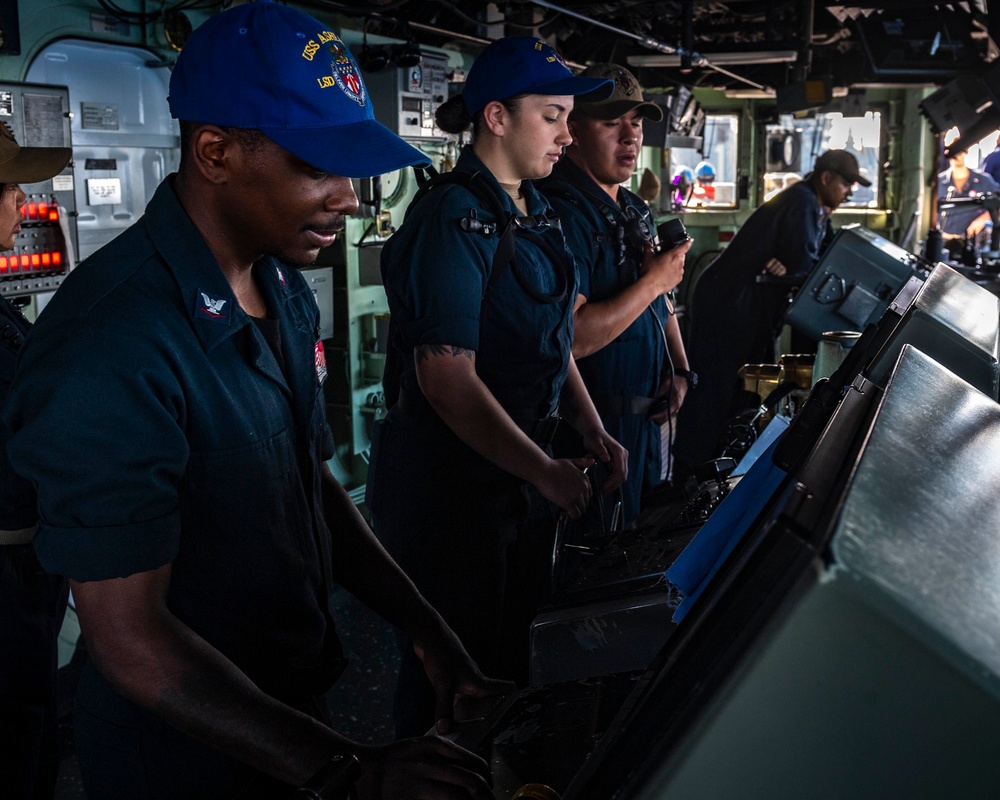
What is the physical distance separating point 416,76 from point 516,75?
8.53 ft

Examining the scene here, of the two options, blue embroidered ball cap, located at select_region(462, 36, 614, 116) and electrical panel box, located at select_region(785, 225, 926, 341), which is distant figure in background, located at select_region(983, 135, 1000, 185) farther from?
blue embroidered ball cap, located at select_region(462, 36, 614, 116)

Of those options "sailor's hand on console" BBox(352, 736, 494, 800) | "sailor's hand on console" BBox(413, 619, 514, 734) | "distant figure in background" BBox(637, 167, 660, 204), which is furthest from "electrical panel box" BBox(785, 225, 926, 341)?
"distant figure in background" BBox(637, 167, 660, 204)

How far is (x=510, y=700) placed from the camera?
118 centimetres

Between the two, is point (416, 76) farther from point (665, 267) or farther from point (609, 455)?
point (609, 455)

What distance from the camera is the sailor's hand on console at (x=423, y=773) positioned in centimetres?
92

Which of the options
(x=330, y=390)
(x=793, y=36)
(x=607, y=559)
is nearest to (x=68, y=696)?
(x=330, y=390)

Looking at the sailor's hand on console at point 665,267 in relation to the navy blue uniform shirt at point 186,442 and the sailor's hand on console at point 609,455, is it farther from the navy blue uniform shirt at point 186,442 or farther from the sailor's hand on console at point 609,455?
the navy blue uniform shirt at point 186,442

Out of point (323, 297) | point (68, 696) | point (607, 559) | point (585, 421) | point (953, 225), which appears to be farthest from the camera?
point (953, 225)

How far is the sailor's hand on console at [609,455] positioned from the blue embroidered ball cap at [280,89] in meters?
1.31

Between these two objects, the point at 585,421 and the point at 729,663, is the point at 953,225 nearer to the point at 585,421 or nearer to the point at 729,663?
the point at 585,421

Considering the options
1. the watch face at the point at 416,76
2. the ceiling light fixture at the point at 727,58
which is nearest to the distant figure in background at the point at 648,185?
the ceiling light fixture at the point at 727,58

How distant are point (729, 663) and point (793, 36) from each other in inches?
252

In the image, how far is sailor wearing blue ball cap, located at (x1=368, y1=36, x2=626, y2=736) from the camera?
2.09 metres

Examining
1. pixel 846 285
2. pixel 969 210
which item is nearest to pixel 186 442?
pixel 846 285
